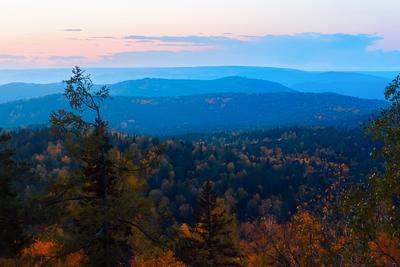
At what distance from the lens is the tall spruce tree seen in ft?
50.8

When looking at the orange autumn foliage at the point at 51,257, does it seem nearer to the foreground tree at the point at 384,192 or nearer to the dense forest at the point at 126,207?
the dense forest at the point at 126,207

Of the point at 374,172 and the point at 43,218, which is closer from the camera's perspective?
the point at 374,172

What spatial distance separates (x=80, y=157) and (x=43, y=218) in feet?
13.5

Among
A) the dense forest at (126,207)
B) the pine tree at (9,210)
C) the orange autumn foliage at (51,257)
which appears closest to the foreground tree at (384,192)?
the dense forest at (126,207)

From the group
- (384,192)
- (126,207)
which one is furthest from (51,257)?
(384,192)

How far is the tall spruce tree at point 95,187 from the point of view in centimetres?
1548

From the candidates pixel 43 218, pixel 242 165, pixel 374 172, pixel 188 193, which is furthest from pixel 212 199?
pixel 242 165

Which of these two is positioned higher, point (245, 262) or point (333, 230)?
point (333, 230)

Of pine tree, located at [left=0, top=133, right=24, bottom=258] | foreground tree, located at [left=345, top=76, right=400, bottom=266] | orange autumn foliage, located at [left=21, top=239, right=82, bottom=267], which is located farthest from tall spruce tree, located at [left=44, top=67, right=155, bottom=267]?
foreground tree, located at [left=345, top=76, right=400, bottom=266]

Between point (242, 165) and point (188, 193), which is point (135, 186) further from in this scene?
point (242, 165)

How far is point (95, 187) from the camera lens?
55.4 feet

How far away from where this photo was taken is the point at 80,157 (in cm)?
1608

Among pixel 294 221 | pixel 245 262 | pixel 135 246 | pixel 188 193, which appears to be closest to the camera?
pixel 135 246

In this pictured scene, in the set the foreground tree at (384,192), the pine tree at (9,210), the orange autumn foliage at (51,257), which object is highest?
the foreground tree at (384,192)
